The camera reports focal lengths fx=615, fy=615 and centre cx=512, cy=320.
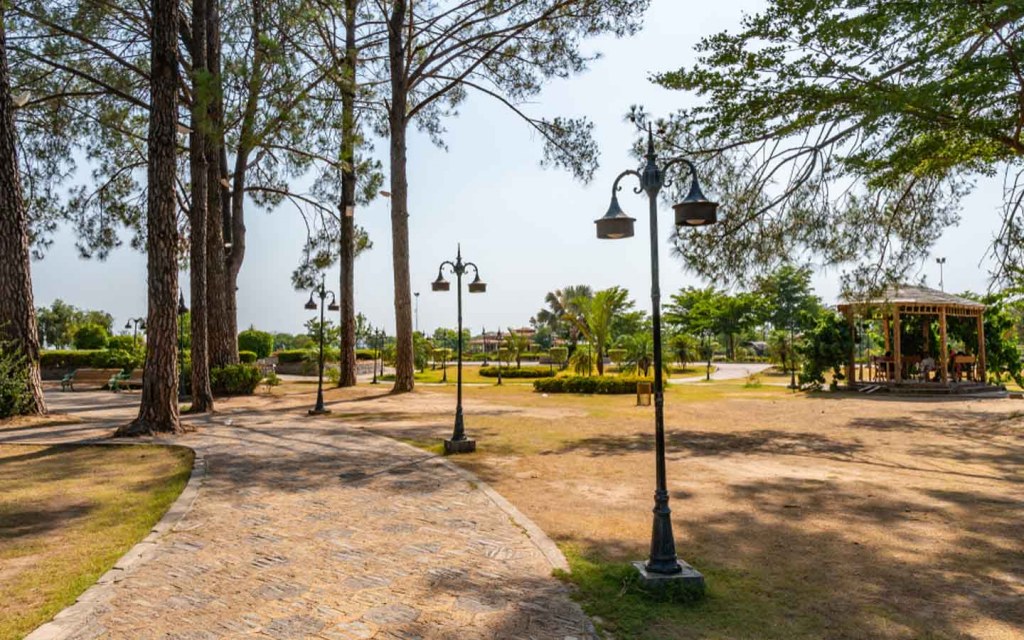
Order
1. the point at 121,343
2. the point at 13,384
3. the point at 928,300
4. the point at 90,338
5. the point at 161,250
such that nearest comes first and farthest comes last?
the point at 161,250, the point at 13,384, the point at 928,300, the point at 121,343, the point at 90,338

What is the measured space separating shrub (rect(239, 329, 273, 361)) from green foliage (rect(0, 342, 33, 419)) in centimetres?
3036

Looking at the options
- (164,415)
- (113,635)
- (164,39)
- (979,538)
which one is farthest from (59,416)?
(979,538)

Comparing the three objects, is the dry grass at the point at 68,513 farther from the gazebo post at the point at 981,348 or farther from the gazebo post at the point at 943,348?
the gazebo post at the point at 981,348

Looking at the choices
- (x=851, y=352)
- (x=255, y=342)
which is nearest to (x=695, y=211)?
(x=851, y=352)

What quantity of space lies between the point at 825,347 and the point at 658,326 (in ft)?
67.0

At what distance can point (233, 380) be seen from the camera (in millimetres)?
19922

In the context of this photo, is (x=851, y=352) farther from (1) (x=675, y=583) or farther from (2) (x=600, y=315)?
(1) (x=675, y=583)

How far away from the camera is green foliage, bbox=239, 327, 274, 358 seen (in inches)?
1671

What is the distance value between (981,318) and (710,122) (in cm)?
1648

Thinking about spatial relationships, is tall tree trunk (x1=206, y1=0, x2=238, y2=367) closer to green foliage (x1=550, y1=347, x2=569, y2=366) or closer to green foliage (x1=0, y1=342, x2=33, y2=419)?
green foliage (x1=0, y1=342, x2=33, y2=419)

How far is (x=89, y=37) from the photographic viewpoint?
17.6 meters

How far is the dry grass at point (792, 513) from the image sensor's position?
12.9 ft

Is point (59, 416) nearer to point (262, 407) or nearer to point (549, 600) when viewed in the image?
point (262, 407)

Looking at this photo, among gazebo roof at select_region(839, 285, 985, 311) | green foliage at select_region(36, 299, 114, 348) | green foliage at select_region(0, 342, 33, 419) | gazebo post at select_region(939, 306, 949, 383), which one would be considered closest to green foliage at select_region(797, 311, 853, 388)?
gazebo roof at select_region(839, 285, 985, 311)
